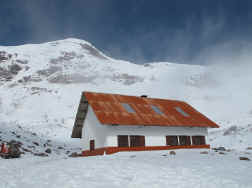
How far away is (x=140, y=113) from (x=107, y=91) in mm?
95074

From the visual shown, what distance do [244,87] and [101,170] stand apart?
138869 mm

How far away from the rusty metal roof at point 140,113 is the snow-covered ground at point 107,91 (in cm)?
343

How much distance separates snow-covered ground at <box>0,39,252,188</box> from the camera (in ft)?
34.3

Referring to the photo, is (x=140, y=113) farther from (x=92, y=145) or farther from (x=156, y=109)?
(x=92, y=145)

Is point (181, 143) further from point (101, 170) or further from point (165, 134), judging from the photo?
point (101, 170)

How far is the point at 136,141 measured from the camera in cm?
2386

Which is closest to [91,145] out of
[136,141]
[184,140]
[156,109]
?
[136,141]

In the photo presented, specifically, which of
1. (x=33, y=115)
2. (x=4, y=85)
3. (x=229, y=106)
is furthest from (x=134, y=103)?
(x=4, y=85)

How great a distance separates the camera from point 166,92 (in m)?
127

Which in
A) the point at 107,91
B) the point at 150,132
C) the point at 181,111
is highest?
the point at 107,91

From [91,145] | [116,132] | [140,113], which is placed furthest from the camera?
[140,113]

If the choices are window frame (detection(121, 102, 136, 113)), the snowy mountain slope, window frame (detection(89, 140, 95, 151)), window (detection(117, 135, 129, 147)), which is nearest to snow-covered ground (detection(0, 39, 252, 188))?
the snowy mountain slope

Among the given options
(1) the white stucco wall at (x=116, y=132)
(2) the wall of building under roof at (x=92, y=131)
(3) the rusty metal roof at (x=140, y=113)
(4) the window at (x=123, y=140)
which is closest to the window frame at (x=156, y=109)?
(3) the rusty metal roof at (x=140, y=113)

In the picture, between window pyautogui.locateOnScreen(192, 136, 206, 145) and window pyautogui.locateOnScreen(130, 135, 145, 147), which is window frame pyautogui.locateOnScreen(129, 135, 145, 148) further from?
window pyautogui.locateOnScreen(192, 136, 206, 145)
